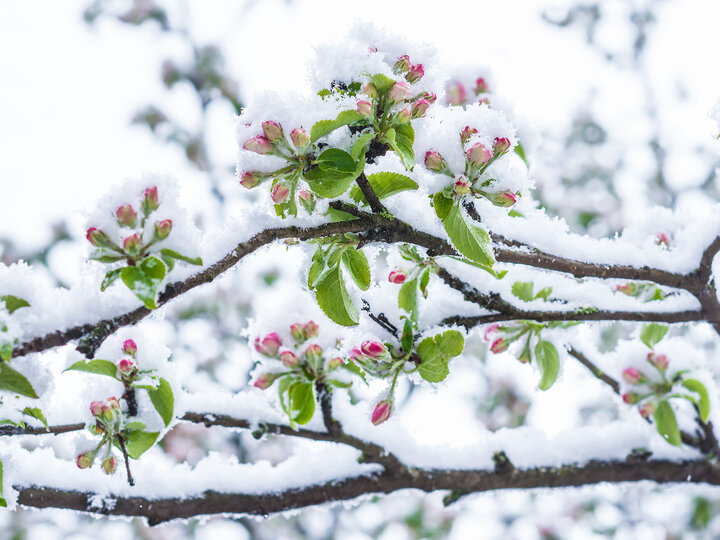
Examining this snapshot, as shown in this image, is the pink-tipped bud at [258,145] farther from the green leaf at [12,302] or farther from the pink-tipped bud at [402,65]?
the green leaf at [12,302]

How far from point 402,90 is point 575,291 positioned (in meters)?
0.67

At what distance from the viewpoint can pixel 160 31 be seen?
13.1 feet

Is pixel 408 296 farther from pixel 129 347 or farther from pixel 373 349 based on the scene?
pixel 129 347

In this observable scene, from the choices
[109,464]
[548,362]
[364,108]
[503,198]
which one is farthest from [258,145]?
[548,362]

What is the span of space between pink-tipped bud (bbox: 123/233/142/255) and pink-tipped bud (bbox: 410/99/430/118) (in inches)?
15.9

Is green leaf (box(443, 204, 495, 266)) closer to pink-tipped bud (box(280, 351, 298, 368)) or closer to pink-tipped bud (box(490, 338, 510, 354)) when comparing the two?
pink-tipped bud (box(280, 351, 298, 368))

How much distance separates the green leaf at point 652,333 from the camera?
139cm

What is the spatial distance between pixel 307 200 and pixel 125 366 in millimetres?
395

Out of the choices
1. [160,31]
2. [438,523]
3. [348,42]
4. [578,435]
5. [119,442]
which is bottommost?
[438,523]

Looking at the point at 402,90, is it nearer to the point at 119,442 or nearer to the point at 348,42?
the point at 348,42

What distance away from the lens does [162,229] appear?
0.79m

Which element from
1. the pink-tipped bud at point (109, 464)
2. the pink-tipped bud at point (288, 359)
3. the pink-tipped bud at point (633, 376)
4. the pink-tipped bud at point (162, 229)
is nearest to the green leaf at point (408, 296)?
the pink-tipped bud at point (288, 359)

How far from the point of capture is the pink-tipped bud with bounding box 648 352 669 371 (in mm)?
1450

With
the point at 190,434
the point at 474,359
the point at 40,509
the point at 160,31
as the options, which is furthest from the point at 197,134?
the point at 40,509
